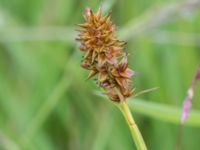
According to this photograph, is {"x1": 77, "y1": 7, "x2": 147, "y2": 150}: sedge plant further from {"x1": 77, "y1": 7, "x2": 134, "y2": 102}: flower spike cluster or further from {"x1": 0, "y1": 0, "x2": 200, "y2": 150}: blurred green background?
{"x1": 0, "y1": 0, "x2": 200, "y2": 150}: blurred green background

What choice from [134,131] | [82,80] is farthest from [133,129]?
[82,80]

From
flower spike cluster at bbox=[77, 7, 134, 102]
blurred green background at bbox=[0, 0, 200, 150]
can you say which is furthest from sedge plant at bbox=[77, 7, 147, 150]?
blurred green background at bbox=[0, 0, 200, 150]

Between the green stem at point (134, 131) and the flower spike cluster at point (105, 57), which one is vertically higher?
the flower spike cluster at point (105, 57)

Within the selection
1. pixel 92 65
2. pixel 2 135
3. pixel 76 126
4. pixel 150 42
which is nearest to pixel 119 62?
pixel 92 65

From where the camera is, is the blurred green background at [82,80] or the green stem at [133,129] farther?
the blurred green background at [82,80]

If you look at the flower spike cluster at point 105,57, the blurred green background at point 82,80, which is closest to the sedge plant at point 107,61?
the flower spike cluster at point 105,57

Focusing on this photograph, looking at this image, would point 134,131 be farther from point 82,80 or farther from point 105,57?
point 82,80

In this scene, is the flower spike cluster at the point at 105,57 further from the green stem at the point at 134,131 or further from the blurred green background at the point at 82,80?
the blurred green background at the point at 82,80

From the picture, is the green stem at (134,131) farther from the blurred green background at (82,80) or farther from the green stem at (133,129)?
the blurred green background at (82,80)
